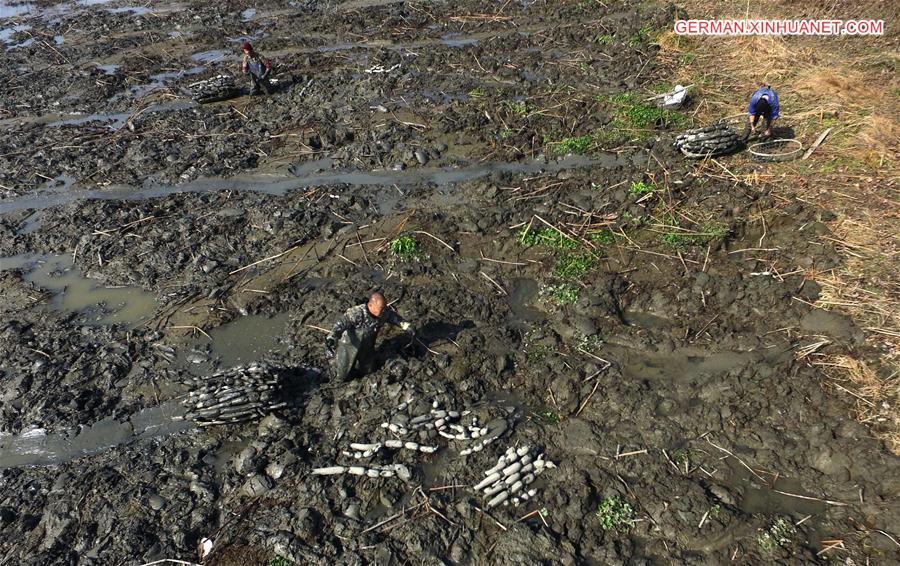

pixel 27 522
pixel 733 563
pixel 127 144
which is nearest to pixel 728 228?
pixel 733 563

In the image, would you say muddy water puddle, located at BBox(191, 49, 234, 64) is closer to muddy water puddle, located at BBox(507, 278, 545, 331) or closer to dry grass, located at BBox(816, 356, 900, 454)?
muddy water puddle, located at BBox(507, 278, 545, 331)

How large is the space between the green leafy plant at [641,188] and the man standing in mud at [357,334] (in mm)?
5413

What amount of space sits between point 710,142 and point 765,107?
1186 millimetres

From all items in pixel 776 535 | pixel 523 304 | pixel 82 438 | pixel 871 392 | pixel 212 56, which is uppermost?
pixel 212 56

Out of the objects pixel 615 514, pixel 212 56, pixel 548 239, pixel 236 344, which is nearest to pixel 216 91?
pixel 212 56

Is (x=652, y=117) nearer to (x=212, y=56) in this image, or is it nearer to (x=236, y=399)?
(x=236, y=399)

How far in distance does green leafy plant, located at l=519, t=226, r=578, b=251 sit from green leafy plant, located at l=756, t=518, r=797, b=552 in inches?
195

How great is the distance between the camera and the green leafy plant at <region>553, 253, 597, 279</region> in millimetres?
8781

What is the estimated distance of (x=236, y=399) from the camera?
6.82 meters

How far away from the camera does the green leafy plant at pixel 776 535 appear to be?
5406mm

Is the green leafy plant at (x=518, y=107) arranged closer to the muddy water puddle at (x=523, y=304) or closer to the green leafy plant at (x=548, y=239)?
the green leafy plant at (x=548, y=239)

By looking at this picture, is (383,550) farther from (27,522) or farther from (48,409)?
(48,409)

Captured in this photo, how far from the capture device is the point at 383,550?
562 centimetres

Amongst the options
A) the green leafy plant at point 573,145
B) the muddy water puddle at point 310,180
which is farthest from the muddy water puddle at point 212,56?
the green leafy plant at point 573,145
